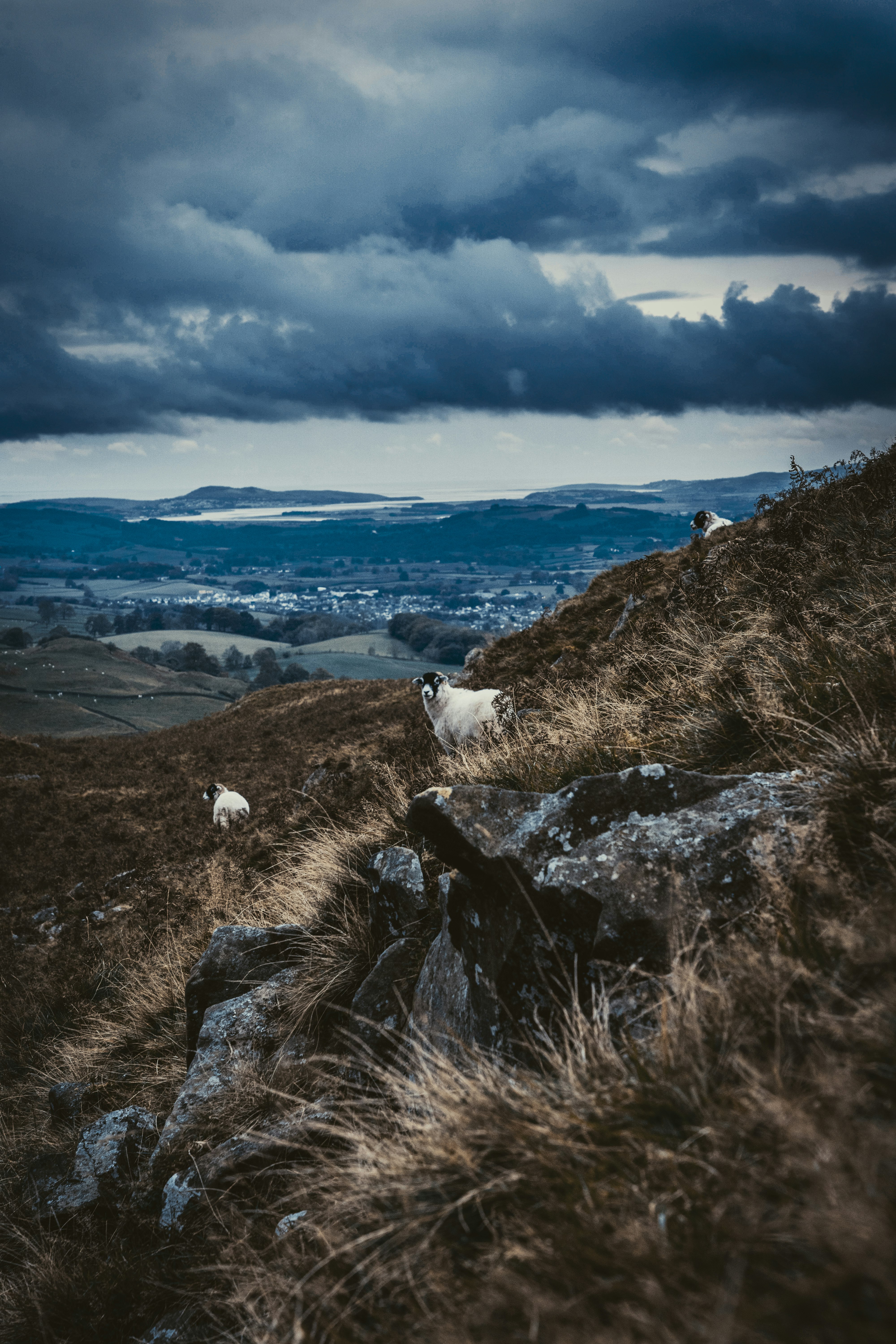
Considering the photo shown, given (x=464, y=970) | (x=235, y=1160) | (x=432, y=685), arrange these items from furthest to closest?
1. (x=432, y=685)
2. (x=235, y=1160)
3. (x=464, y=970)

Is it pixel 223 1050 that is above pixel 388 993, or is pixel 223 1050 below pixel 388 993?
below

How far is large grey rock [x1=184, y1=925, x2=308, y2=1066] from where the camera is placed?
630cm

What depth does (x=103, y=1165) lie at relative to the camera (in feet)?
17.2

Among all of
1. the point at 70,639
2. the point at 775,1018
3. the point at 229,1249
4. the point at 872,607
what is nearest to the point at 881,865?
the point at 775,1018

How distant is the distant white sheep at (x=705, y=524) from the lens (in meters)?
18.2

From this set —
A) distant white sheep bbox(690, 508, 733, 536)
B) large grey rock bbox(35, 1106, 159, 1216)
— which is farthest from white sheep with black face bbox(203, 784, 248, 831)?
distant white sheep bbox(690, 508, 733, 536)

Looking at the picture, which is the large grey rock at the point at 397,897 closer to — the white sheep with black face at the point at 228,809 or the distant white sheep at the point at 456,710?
the distant white sheep at the point at 456,710

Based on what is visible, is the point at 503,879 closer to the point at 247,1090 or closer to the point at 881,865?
the point at 881,865

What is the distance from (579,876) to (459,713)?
7274mm

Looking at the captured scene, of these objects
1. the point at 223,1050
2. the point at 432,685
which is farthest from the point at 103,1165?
the point at 432,685

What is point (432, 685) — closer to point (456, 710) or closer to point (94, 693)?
point (456, 710)

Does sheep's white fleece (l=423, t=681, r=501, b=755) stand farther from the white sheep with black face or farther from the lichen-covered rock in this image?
the white sheep with black face

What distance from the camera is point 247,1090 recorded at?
507cm

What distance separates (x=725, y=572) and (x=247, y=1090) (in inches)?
316
